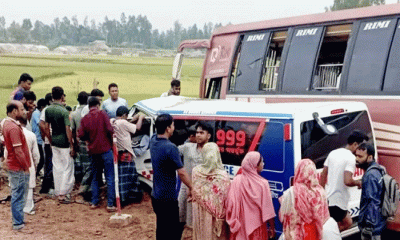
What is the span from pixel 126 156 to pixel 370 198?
167 inches

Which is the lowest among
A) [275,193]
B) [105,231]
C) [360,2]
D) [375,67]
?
[105,231]

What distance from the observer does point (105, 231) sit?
23.1 feet

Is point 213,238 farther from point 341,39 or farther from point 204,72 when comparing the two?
point 204,72

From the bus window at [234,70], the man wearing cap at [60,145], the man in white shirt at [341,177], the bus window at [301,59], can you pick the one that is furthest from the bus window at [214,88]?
the man in white shirt at [341,177]

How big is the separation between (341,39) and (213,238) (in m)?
4.29

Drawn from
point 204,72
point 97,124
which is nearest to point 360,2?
point 204,72

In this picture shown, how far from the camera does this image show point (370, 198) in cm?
467

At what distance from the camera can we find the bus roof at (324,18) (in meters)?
6.81

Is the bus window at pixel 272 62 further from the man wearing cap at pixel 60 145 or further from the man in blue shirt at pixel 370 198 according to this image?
the man in blue shirt at pixel 370 198

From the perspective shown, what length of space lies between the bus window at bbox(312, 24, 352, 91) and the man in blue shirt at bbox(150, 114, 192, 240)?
3460 millimetres

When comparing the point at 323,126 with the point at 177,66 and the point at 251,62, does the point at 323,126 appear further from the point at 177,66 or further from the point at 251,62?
the point at 177,66

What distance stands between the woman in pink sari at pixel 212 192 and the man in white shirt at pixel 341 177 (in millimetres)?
1096

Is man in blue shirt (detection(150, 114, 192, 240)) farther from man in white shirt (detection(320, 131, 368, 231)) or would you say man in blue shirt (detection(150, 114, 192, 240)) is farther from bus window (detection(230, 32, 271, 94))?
bus window (detection(230, 32, 271, 94))

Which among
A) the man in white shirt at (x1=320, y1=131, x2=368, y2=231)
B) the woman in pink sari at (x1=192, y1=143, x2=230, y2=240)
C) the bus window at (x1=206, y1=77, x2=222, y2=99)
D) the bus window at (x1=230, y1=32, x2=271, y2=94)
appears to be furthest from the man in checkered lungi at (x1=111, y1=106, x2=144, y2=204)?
the man in white shirt at (x1=320, y1=131, x2=368, y2=231)
